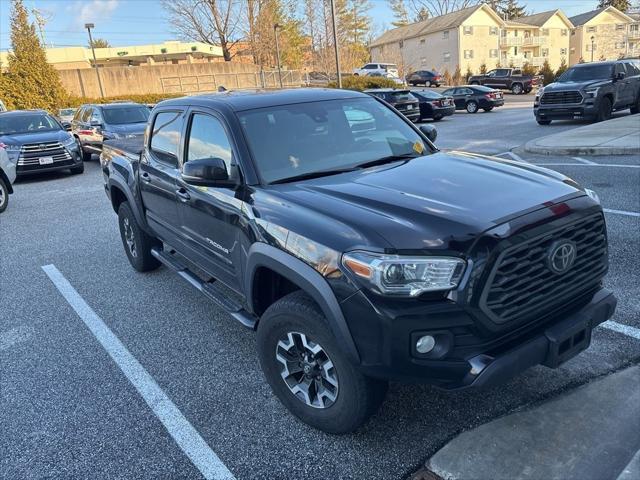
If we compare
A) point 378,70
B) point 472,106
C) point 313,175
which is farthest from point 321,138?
point 378,70

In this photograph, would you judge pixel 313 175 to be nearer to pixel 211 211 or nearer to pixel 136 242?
pixel 211 211

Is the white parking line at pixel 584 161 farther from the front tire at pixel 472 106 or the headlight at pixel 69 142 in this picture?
the front tire at pixel 472 106

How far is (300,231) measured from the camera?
8.99 feet

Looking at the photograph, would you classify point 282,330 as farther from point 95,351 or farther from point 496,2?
point 496,2

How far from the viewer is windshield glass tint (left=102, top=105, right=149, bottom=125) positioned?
14586mm

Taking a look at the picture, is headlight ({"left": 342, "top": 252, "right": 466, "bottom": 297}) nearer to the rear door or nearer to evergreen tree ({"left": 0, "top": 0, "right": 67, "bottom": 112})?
the rear door

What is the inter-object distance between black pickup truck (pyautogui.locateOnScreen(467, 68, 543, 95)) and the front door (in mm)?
37307

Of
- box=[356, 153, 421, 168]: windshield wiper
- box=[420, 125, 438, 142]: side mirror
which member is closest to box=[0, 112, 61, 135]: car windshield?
box=[420, 125, 438, 142]: side mirror

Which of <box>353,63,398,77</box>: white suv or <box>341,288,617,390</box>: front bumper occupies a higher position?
<box>353,63,398,77</box>: white suv

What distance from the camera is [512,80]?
37125mm

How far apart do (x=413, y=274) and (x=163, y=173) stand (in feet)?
9.21

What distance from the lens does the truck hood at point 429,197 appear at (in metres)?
2.44

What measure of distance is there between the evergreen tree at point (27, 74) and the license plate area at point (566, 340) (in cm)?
3232

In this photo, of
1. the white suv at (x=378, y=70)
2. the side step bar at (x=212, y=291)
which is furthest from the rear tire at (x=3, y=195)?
the white suv at (x=378, y=70)
